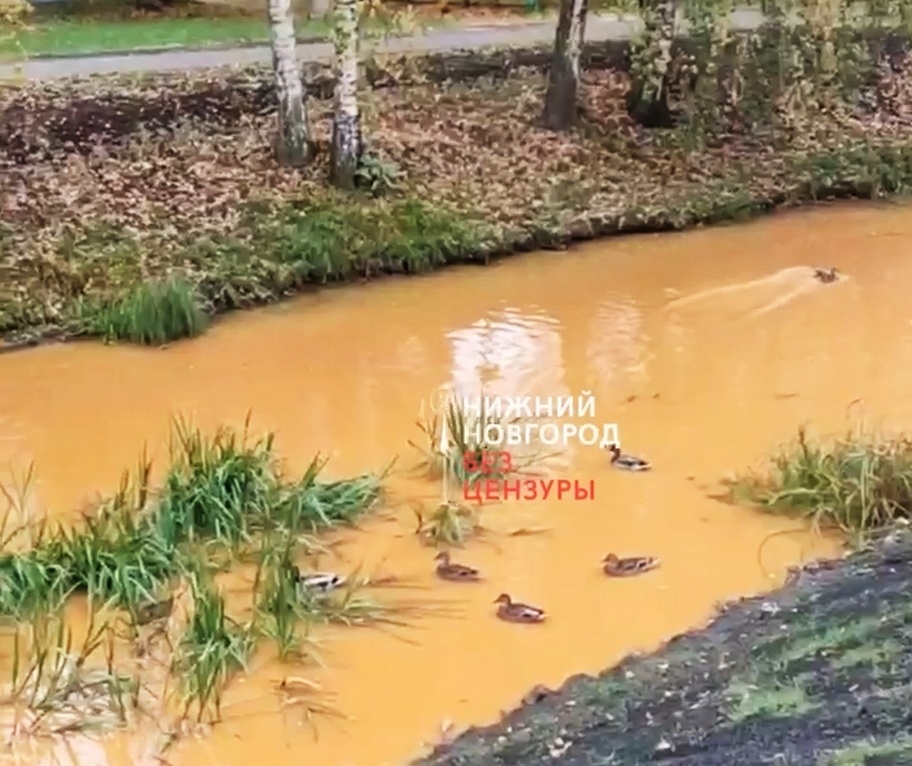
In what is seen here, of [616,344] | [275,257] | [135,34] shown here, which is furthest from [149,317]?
[135,34]

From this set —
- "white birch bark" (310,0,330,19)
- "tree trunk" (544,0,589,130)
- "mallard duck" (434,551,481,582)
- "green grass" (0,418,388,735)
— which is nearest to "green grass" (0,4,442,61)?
"white birch bark" (310,0,330,19)

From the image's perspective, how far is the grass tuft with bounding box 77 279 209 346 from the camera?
35.3 ft

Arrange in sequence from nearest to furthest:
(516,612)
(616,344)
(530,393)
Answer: (516,612), (530,393), (616,344)

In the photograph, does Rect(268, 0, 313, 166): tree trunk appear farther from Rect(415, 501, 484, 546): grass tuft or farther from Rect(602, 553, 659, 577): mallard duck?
Rect(602, 553, 659, 577): mallard duck

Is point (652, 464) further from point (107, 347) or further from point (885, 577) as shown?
point (107, 347)

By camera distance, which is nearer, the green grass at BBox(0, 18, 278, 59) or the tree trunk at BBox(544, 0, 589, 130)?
the tree trunk at BBox(544, 0, 589, 130)

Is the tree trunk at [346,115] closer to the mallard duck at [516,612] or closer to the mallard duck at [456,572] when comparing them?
the mallard duck at [456,572]

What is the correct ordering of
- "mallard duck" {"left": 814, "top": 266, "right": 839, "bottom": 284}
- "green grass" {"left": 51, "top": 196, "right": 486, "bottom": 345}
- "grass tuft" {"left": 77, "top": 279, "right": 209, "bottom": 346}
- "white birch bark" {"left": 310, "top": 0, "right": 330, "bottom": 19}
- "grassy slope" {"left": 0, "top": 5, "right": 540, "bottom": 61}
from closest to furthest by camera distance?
"grass tuft" {"left": 77, "top": 279, "right": 209, "bottom": 346}, "green grass" {"left": 51, "top": 196, "right": 486, "bottom": 345}, "mallard duck" {"left": 814, "top": 266, "right": 839, "bottom": 284}, "grassy slope" {"left": 0, "top": 5, "right": 540, "bottom": 61}, "white birch bark" {"left": 310, "top": 0, "right": 330, "bottom": 19}

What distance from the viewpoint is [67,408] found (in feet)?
31.5

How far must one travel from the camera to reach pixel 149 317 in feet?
35.3

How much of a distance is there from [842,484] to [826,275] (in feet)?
16.7

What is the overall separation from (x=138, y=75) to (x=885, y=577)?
10.3 meters

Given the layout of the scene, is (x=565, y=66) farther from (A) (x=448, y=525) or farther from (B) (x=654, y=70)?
(A) (x=448, y=525)

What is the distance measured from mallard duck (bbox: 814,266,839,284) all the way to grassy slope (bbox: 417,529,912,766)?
6.13 metres
